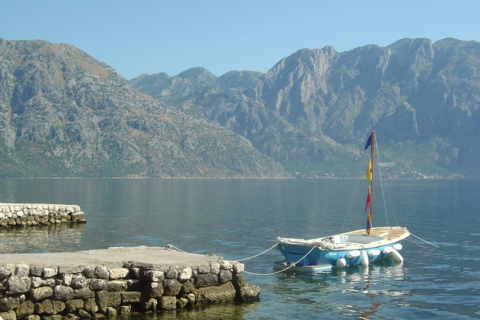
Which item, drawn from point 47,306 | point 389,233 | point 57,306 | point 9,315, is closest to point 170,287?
point 57,306

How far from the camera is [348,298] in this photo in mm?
26062

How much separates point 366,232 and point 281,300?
17.9 metres

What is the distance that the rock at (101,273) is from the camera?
829 inches

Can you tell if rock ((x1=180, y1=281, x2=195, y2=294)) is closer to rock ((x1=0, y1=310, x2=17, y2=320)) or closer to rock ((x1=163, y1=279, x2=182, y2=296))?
rock ((x1=163, y1=279, x2=182, y2=296))

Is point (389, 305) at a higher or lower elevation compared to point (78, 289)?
lower

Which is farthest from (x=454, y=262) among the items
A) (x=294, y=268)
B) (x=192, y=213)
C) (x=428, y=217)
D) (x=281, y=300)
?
(x=192, y=213)

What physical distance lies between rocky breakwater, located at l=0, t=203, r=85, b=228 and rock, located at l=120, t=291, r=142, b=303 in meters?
33.9

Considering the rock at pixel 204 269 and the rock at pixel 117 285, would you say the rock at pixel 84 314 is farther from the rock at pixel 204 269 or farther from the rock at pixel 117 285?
the rock at pixel 204 269

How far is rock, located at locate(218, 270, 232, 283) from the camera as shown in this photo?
23.5m

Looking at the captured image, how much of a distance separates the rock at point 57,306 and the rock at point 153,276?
3125mm

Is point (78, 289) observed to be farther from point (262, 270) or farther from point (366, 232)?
point (366, 232)

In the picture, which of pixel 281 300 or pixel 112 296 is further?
pixel 281 300

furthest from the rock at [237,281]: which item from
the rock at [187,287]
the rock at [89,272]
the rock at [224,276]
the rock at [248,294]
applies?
the rock at [89,272]

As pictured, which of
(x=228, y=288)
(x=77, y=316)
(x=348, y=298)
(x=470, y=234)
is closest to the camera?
(x=77, y=316)
